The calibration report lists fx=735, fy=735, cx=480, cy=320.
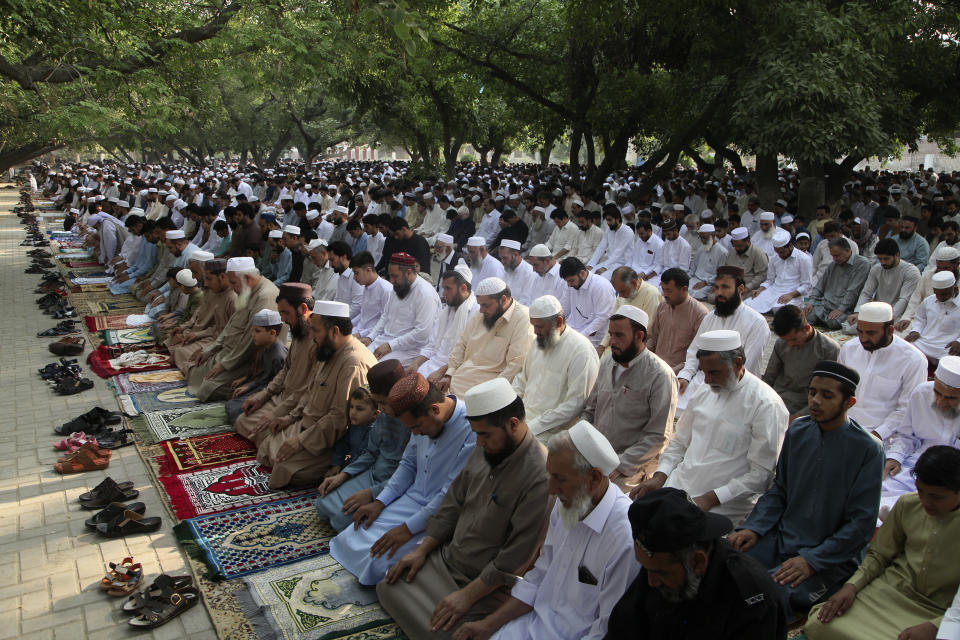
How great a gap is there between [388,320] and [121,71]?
18.5 feet

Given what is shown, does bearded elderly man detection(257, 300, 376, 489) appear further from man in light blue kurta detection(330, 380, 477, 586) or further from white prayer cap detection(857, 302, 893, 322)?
white prayer cap detection(857, 302, 893, 322)

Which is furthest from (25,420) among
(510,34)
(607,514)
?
(510,34)

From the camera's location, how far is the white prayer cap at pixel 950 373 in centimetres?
360

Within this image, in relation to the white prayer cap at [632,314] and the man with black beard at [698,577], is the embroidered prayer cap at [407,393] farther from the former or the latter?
the man with black beard at [698,577]

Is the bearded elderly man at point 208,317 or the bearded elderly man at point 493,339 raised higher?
the bearded elderly man at point 493,339

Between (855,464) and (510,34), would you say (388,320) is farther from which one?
(510,34)

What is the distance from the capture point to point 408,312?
21.0 feet

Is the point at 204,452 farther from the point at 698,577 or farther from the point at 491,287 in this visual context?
the point at 698,577

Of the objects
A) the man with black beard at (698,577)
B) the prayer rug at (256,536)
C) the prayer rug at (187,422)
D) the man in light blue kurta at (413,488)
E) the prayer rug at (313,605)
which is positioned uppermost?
the man with black beard at (698,577)

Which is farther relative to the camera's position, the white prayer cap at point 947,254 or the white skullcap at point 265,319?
the white prayer cap at point 947,254

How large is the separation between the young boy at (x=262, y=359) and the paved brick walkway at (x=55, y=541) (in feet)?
2.80

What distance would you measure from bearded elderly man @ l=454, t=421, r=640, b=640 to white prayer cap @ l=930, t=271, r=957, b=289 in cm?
518

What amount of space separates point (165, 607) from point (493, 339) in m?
2.75

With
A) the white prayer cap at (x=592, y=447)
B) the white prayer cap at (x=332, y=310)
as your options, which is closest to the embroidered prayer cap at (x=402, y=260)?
the white prayer cap at (x=332, y=310)
